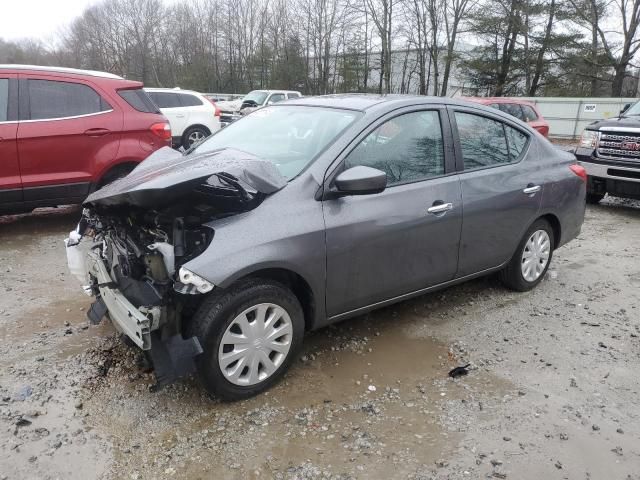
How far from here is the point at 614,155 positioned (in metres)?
7.67

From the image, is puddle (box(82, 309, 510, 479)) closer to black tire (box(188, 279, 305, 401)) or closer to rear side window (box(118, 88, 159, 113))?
black tire (box(188, 279, 305, 401))

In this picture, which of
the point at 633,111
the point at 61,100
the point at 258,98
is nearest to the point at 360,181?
the point at 61,100

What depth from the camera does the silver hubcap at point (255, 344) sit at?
2.77 m

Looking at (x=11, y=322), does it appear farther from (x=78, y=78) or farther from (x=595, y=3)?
(x=595, y=3)

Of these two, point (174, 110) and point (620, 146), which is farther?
point (174, 110)

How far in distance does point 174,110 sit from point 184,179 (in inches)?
428

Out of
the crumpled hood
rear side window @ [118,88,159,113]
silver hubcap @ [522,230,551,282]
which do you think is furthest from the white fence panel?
→ the crumpled hood

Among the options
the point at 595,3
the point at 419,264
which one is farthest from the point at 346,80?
the point at 419,264

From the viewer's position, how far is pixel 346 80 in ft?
126

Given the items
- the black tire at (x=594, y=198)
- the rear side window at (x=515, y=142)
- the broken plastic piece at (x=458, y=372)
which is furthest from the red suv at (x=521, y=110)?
the broken plastic piece at (x=458, y=372)

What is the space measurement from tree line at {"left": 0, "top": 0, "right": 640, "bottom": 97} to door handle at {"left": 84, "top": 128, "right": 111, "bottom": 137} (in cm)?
2810

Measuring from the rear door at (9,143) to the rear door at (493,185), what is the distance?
15.0 ft

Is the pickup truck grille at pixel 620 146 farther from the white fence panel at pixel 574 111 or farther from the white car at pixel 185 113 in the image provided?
the white fence panel at pixel 574 111

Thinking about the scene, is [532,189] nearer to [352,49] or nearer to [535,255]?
[535,255]
